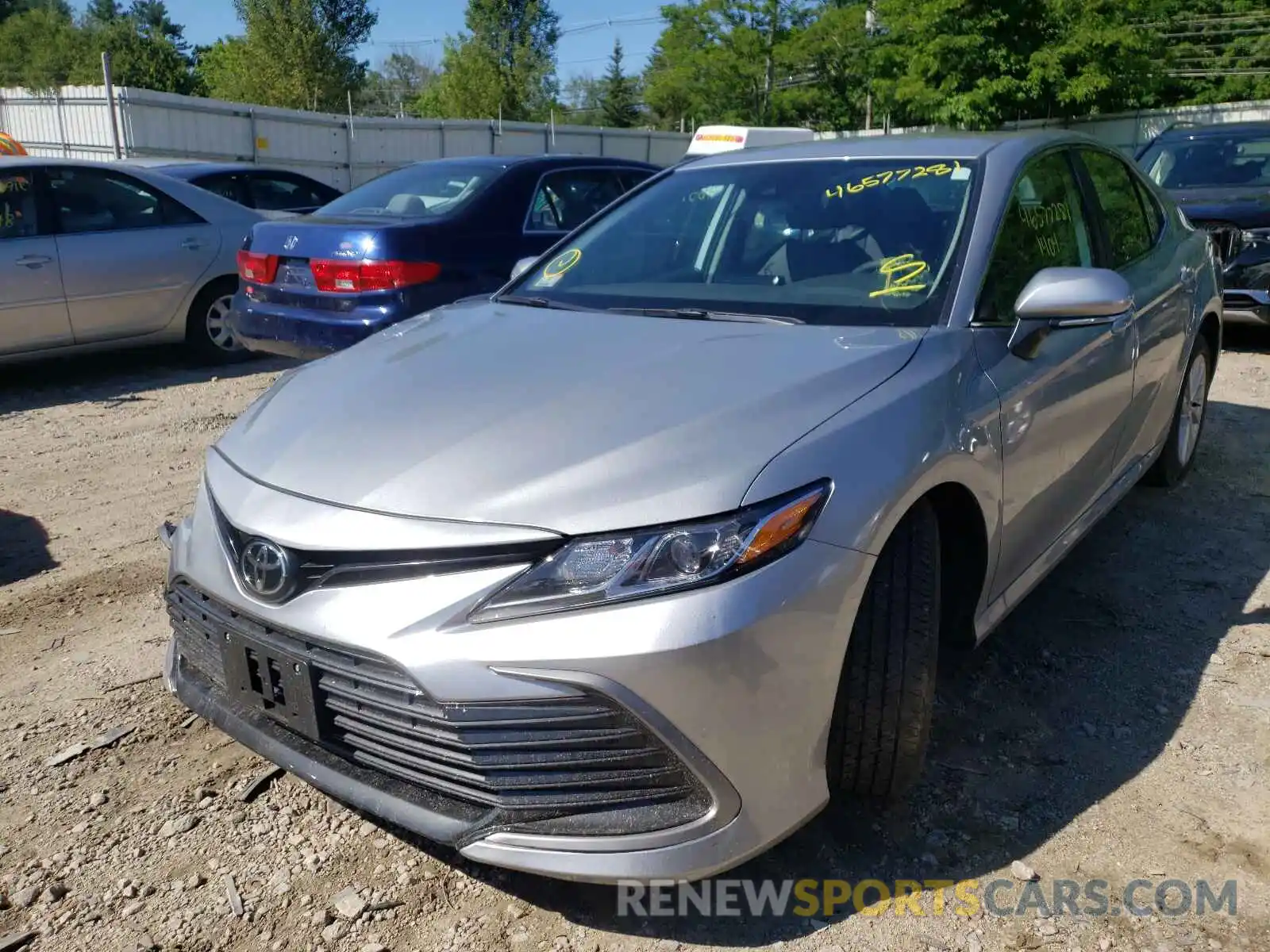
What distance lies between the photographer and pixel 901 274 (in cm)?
285

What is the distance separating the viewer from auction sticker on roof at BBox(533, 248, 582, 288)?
3459mm

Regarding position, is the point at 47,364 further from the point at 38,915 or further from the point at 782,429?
the point at 782,429

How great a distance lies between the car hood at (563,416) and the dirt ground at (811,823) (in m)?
0.86

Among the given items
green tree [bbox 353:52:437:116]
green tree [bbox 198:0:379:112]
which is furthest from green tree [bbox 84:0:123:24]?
green tree [bbox 198:0:379:112]

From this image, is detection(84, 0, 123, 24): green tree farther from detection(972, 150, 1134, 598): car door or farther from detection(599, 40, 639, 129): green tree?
detection(972, 150, 1134, 598): car door

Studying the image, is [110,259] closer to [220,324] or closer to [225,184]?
[220,324]

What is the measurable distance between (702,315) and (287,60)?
31840 mm

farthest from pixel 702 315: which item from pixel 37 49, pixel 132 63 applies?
pixel 37 49

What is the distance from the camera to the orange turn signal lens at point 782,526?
1.91m

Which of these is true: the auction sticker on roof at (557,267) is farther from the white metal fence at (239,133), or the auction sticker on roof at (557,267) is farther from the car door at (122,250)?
the white metal fence at (239,133)

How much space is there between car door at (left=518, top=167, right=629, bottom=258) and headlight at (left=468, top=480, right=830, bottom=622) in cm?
463

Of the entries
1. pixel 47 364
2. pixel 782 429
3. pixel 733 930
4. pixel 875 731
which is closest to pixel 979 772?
pixel 875 731

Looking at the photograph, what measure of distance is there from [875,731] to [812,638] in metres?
0.40

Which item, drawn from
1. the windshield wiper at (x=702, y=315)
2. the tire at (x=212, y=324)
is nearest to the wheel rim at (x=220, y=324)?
the tire at (x=212, y=324)
